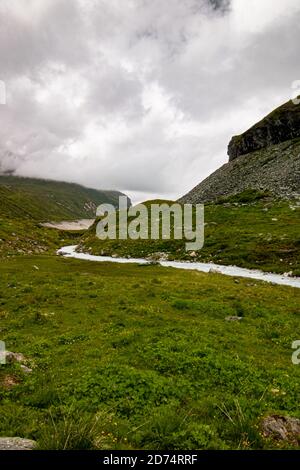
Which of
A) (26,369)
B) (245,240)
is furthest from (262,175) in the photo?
(26,369)

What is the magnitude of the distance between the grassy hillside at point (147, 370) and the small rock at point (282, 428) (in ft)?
1.12

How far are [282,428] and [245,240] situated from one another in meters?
52.7

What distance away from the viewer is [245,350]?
1889 centimetres

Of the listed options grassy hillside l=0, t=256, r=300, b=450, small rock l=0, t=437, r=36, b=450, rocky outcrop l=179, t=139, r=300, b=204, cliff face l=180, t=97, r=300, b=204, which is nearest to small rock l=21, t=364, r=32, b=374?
grassy hillside l=0, t=256, r=300, b=450

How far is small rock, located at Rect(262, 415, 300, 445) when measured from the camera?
11070 millimetres

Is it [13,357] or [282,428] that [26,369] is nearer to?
[13,357]

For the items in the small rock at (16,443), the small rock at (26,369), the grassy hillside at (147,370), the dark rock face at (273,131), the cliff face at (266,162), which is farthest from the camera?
the dark rock face at (273,131)

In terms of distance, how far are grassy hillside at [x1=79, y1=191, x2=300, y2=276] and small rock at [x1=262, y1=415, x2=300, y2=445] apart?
36.4m

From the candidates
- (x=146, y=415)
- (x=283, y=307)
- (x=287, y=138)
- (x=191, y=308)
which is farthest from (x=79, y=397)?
(x=287, y=138)

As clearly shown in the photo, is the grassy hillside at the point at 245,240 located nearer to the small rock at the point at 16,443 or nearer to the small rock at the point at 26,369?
the small rock at the point at 26,369

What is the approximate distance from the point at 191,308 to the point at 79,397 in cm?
1521

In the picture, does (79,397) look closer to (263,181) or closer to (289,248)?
(289,248)

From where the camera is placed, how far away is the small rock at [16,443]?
9367mm

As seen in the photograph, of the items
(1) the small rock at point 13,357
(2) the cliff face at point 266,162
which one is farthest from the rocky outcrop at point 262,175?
(1) the small rock at point 13,357
